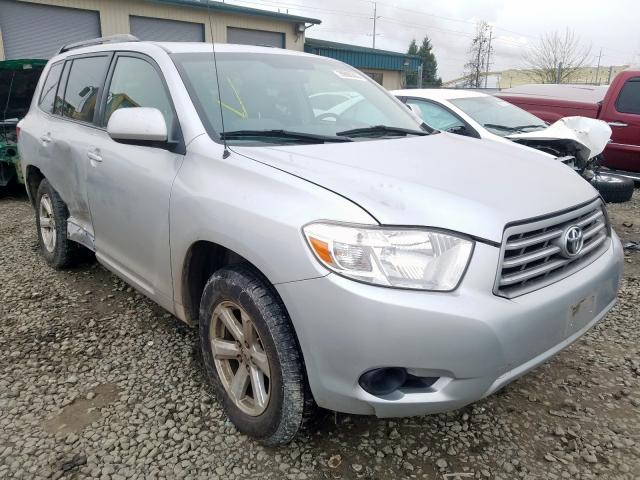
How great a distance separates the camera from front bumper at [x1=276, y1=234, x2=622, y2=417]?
5.65 feet

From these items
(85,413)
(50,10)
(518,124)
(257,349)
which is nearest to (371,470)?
(257,349)

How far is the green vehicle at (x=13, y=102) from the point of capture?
650cm

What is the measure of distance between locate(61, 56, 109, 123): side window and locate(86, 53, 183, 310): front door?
189 mm

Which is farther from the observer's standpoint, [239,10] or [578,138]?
[239,10]

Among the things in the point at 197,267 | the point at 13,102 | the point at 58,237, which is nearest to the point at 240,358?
the point at 197,267

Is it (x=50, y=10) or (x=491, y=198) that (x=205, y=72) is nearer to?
(x=491, y=198)

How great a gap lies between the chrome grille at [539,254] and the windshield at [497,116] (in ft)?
12.5

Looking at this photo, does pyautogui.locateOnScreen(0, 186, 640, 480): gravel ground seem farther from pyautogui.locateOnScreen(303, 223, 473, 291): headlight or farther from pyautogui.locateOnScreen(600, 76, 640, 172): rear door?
pyautogui.locateOnScreen(600, 76, 640, 172): rear door

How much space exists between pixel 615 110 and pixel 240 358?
23.4ft

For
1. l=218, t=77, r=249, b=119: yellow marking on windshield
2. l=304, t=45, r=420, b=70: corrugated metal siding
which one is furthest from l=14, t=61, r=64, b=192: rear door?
l=304, t=45, r=420, b=70: corrugated metal siding

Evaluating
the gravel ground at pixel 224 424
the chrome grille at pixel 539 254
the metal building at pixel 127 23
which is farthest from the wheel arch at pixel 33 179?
the metal building at pixel 127 23

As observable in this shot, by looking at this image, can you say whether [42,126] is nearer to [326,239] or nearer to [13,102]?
[326,239]

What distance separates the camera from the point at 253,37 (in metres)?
18.7

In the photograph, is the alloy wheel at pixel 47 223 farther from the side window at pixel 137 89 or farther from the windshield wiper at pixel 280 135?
the windshield wiper at pixel 280 135
